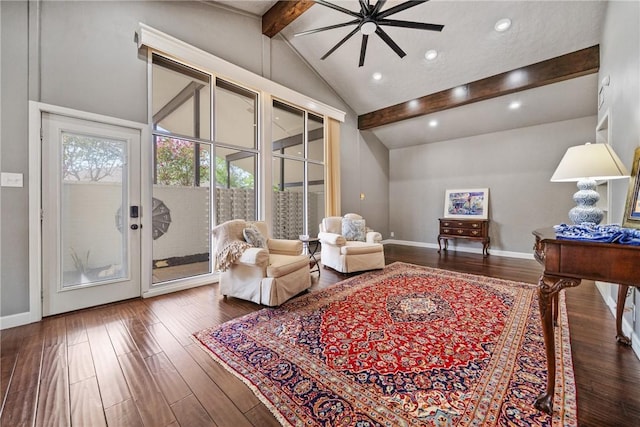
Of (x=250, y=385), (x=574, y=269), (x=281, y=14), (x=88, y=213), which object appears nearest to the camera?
(x=574, y=269)

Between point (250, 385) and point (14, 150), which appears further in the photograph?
point (14, 150)

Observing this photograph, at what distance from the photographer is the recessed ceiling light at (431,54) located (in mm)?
4328

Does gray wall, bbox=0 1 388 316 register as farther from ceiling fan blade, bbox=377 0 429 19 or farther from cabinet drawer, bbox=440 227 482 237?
cabinet drawer, bbox=440 227 482 237

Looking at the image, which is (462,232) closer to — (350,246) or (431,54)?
(350,246)

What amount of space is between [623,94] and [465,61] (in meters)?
2.48

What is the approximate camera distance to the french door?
2.59m

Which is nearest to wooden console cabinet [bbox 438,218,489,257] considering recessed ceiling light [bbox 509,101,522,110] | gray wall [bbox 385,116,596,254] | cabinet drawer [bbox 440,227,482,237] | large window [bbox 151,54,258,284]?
cabinet drawer [bbox 440,227,482,237]

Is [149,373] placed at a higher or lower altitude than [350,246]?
lower

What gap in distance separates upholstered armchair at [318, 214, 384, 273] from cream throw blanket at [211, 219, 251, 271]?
5.26ft

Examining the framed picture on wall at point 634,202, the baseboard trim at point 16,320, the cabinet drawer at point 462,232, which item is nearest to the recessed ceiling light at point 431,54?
the framed picture on wall at point 634,202

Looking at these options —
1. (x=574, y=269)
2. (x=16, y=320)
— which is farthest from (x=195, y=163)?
(x=574, y=269)

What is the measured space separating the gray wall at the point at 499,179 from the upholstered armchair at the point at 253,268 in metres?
4.67

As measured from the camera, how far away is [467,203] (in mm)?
6012

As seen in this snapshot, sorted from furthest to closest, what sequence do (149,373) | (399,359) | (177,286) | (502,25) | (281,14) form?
(281,14), (502,25), (177,286), (399,359), (149,373)
